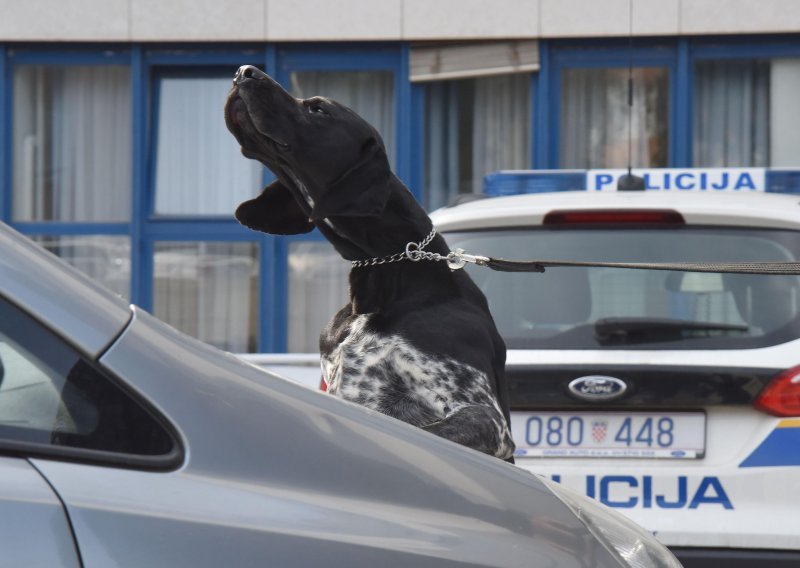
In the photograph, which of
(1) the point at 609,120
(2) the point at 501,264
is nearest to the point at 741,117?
(1) the point at 609,120

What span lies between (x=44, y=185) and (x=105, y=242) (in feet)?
2.53

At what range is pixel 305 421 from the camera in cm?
201

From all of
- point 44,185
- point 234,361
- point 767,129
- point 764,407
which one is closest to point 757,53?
point 767,129

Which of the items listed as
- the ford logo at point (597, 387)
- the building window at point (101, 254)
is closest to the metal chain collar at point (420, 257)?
the ford logo at point (597, 387)

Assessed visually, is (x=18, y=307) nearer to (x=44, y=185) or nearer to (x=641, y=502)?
(x=641, y=502)

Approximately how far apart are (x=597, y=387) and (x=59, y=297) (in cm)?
254

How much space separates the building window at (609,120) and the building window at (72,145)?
3.84 metres

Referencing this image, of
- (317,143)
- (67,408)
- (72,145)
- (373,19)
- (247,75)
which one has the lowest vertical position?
(67,408)

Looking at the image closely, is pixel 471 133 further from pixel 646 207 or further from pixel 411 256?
pixel 411 256

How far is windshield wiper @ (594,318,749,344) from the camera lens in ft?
14.0

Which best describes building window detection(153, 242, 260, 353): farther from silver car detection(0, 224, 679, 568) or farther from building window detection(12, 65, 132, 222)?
silver car detection(0, 224, 679, 568)

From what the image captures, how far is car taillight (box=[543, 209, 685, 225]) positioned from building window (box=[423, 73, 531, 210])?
23.6 ft

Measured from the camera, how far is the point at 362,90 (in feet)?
38.5

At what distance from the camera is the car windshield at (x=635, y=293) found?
4.27m
